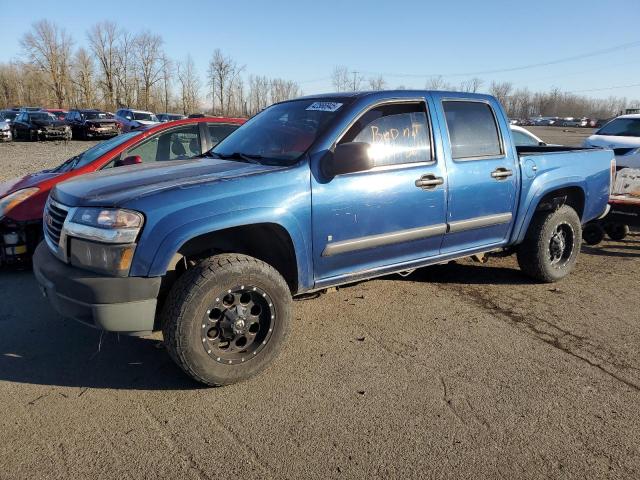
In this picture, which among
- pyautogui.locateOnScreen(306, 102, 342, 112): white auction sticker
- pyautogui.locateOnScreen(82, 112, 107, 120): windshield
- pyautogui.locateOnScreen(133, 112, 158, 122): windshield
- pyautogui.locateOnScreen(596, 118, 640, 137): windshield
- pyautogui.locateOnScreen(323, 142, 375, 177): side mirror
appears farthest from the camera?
pyautogui.locateOnScreen(133, 112, 158, 122): windshield

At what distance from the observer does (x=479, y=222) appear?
165 inches

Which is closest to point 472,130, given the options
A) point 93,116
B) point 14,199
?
point 14,199

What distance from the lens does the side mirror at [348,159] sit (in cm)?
321

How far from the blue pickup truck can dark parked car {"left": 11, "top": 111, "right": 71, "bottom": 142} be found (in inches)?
1032

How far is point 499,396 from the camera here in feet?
9.63

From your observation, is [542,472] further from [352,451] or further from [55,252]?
[55,252]

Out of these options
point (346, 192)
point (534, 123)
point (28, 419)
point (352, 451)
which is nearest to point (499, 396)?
point (352, 451)

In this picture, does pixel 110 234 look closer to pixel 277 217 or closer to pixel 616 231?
pixel 277 217

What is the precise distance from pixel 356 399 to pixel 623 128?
1108 centimetres

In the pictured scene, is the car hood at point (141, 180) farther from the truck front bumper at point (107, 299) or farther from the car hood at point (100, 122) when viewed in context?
the car hood at point (100, 122)

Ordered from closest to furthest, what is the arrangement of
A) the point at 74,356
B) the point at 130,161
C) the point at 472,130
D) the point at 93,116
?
the point at 74,356, the point at 472,130, the point at 130,161, the point at 93,116

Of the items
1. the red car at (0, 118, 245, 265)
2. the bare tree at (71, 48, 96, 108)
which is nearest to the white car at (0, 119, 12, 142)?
the red car at (0, 118, 245, 265)

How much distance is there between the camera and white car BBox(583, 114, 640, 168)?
30.7 feet

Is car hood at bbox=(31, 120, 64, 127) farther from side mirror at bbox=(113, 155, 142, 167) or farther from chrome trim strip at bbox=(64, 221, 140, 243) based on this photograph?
chrome trim strip at bbox=(64, 221, 140, 243)
